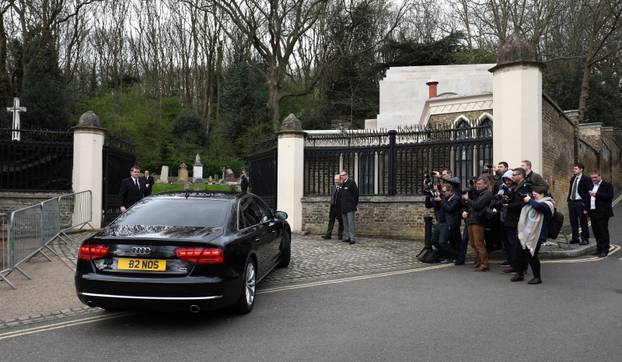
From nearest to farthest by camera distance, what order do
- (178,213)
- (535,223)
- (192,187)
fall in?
1. (178,213)
2. (535,223)
3. (192,187)

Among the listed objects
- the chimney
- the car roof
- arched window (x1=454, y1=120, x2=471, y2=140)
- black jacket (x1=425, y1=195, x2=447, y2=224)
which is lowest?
black jacket (x1=425, y1=195, x2=447, y2=224)

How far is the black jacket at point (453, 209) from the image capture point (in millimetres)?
8758

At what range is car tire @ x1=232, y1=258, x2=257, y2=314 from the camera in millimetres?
5660

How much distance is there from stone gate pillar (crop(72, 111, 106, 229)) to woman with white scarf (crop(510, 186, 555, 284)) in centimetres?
1093

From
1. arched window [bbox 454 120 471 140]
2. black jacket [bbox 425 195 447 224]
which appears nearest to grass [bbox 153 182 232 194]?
arched window [bbox 454 120 471 140]

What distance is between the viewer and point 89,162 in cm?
1338

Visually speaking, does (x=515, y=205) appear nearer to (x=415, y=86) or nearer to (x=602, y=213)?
(x=602, y=213)

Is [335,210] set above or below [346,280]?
above

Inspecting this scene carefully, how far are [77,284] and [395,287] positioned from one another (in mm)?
4272

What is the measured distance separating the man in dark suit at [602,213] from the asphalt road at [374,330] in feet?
9.26

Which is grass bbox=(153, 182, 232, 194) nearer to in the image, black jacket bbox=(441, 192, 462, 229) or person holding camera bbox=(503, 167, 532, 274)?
black jacket bbox=(441, 192, 462, 229)

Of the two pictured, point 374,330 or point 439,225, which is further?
point 439,225

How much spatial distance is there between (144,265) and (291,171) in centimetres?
897

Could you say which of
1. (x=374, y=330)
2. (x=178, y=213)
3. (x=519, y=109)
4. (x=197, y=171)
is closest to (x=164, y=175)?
(x=197, y=171)
